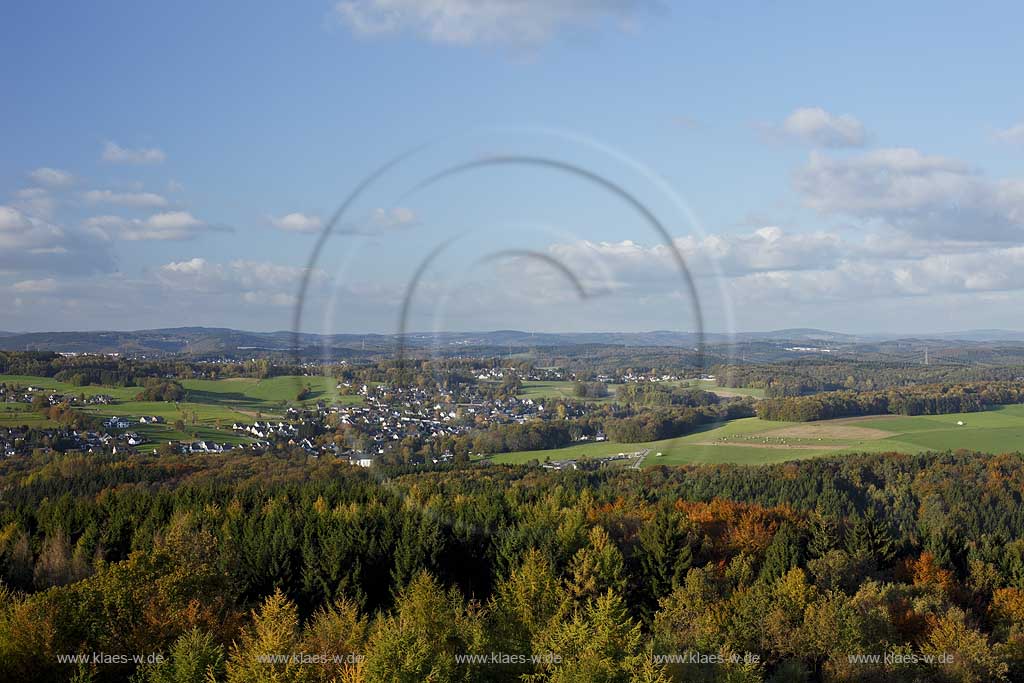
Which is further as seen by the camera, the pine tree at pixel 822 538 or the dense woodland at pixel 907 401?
the dense woodland at pixel 907 401

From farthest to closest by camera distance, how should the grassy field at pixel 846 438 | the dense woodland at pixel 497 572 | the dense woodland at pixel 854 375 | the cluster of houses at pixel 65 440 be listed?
1. the dense woodland at pixel 854 375
2. the cluster of houses at pixel 65 440
3. the grassy field at pixel 846 438
4. the dense woodland at pixel 497 572

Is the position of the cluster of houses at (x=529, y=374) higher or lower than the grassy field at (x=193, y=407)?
higher
